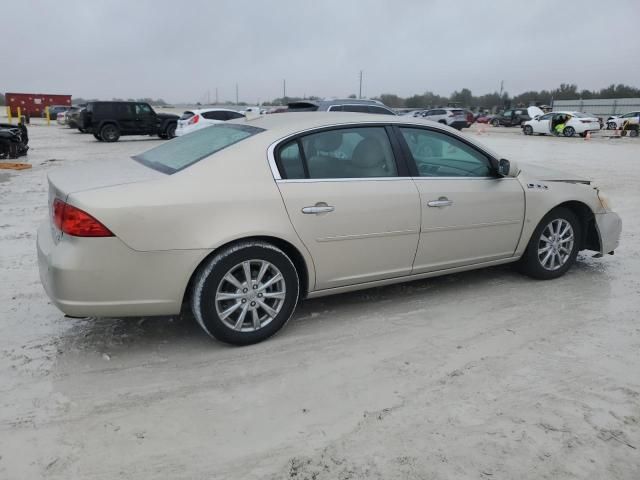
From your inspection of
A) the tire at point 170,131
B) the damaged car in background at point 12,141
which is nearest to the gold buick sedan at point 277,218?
the damaged car in background at point 12,141

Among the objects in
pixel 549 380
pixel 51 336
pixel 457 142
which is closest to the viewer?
pixel 549 380

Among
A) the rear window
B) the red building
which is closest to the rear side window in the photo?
the rear window

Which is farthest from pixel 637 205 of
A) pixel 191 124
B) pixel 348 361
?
pixel 191 124

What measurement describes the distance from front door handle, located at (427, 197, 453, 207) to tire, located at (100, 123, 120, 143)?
21.1 m

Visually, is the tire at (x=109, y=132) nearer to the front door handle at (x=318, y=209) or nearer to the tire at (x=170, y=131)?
the tire at (x=170, y=131)

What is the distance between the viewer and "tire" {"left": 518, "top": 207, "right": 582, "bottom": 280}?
482cm

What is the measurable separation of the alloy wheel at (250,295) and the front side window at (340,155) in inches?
26.6

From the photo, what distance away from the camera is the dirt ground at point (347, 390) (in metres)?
2.50

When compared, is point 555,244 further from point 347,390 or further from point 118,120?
point 118,120

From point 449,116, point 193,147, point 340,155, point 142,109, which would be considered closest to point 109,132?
point 142,109

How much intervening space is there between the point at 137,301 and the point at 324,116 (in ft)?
6.36

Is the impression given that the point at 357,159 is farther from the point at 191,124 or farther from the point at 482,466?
the point at 191,124

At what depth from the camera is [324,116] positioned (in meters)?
4.15

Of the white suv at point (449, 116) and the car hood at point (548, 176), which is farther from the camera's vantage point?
the white suv at point (449, 116)
